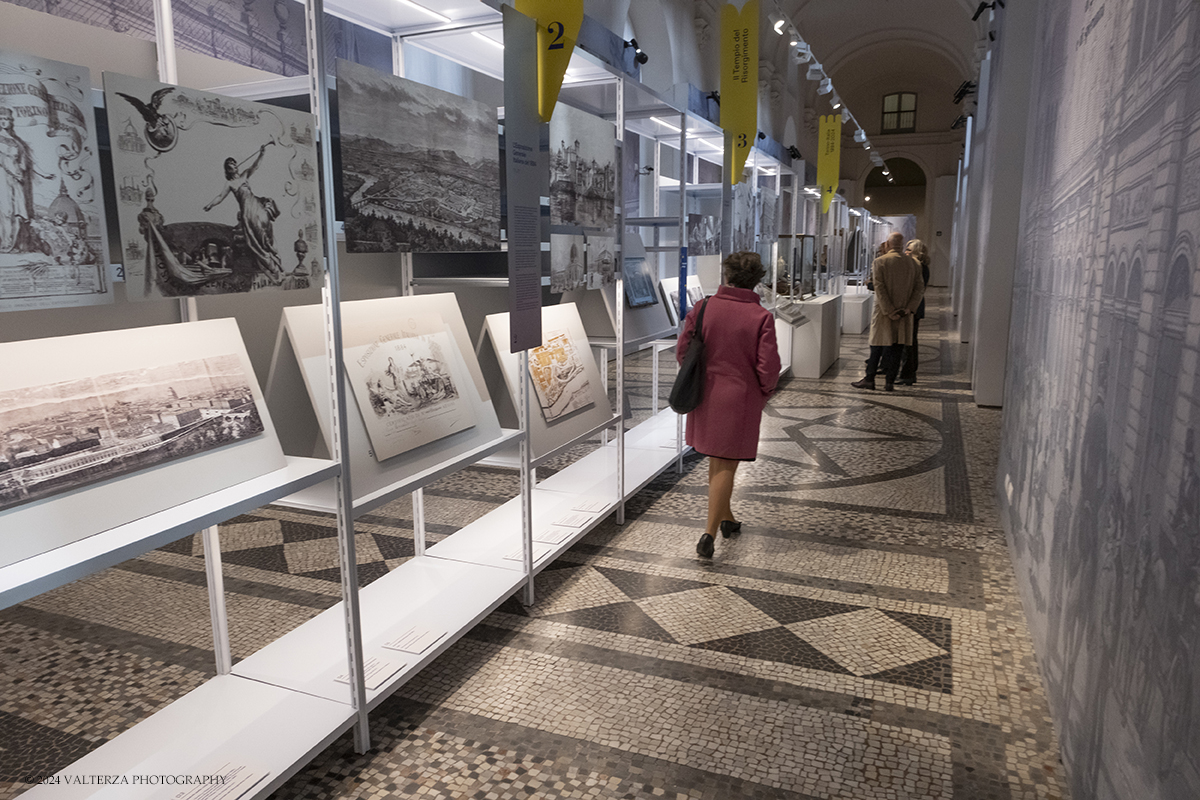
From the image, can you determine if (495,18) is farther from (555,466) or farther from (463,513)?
(555,466)

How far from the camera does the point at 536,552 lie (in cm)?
398

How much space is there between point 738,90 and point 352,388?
521 centimetres

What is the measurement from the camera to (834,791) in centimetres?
252

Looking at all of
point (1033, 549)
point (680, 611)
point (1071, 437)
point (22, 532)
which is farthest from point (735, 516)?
point (22, 532)

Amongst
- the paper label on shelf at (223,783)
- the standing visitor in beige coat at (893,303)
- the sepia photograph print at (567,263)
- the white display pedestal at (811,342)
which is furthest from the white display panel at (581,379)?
the white display pedestal at (811,342)

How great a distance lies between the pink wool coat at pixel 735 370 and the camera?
421 centimetres

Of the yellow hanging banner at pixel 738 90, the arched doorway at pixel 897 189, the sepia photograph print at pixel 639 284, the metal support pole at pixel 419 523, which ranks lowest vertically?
the metal support pole at pixel 419 523

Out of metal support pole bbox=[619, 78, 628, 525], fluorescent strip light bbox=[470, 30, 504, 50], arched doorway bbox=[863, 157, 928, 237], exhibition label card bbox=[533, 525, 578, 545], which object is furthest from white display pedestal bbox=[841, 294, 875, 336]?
arched doorway bbox=[863, 157, 928, 237]

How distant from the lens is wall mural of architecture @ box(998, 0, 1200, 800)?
66.3 inches

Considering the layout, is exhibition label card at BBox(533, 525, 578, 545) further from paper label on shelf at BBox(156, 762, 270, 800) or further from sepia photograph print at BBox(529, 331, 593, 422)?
paper label on shelf at BBox(156, 762, 270, 800)

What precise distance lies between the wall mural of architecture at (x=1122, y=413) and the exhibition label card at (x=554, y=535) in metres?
2.12

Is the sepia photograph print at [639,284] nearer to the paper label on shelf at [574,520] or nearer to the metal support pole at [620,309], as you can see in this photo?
the metal support pole at [620,309]

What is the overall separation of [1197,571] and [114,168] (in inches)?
92.2

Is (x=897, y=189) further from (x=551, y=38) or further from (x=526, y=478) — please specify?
(x=526, y=478)
